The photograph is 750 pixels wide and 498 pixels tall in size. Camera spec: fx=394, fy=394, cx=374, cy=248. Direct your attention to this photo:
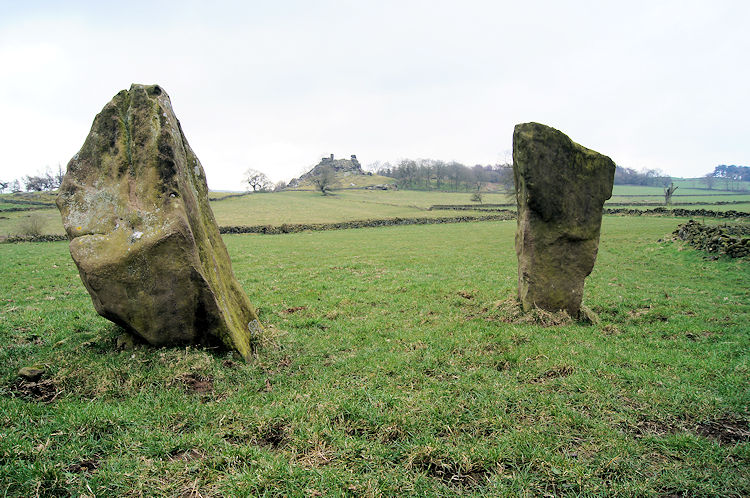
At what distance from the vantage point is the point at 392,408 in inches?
222

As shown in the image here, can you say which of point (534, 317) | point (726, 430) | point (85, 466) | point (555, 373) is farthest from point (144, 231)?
point (726, 430)

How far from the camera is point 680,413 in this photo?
5.55 meters

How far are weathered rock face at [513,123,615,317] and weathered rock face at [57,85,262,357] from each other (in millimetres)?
7372

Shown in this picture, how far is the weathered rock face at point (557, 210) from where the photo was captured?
32.6 ft

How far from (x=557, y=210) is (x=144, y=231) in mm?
9190

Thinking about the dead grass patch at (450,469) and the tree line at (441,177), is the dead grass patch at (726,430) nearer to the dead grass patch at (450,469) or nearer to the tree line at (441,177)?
the dead grass patch at (450,469)

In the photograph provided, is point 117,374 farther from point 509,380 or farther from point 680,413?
point 680,413

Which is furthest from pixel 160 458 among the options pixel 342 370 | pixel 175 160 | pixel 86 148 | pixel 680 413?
pixel 680 413

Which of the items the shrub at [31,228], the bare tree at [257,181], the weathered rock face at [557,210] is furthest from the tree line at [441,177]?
the weathered rock face at [557,210]

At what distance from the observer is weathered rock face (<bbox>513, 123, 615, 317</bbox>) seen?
9.92 metres

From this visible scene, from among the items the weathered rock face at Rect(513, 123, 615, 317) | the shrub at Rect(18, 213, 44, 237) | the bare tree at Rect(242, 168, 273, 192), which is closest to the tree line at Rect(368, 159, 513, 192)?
the bare tree at Rect(242, 168, 273, 192)

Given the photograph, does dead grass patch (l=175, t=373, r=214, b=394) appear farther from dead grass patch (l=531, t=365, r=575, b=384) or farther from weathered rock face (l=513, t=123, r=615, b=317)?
weathered rock face (l=513, t=123, r=615, b=317)

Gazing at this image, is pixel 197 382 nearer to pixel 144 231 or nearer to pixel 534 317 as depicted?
pixel 144 231

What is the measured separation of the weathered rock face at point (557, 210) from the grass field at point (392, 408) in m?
1.22
